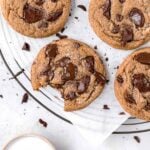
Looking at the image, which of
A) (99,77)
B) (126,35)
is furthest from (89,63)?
(126,35)

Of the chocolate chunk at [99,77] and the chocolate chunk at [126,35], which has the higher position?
the chocolate chunk at [126,35]

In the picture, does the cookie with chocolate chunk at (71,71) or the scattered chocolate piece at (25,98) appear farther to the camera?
the scattered chocolate piece at (25,98)

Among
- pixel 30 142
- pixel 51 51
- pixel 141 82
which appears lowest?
pixel 30 142

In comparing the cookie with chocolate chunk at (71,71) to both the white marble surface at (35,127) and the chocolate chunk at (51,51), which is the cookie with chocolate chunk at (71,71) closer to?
the chocolate chunk at (51,51)

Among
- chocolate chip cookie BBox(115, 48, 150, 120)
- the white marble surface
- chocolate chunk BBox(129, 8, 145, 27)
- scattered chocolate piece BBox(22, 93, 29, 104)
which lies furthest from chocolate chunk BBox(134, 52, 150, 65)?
scattered chocolate piece BBox(22, 93, 29, 104)

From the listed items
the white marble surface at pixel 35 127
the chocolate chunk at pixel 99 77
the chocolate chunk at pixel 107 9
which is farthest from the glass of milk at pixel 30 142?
the chocolate chunk at pixel 107 9

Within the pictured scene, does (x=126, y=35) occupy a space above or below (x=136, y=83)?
above

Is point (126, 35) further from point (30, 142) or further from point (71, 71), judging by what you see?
point (30, 142)
